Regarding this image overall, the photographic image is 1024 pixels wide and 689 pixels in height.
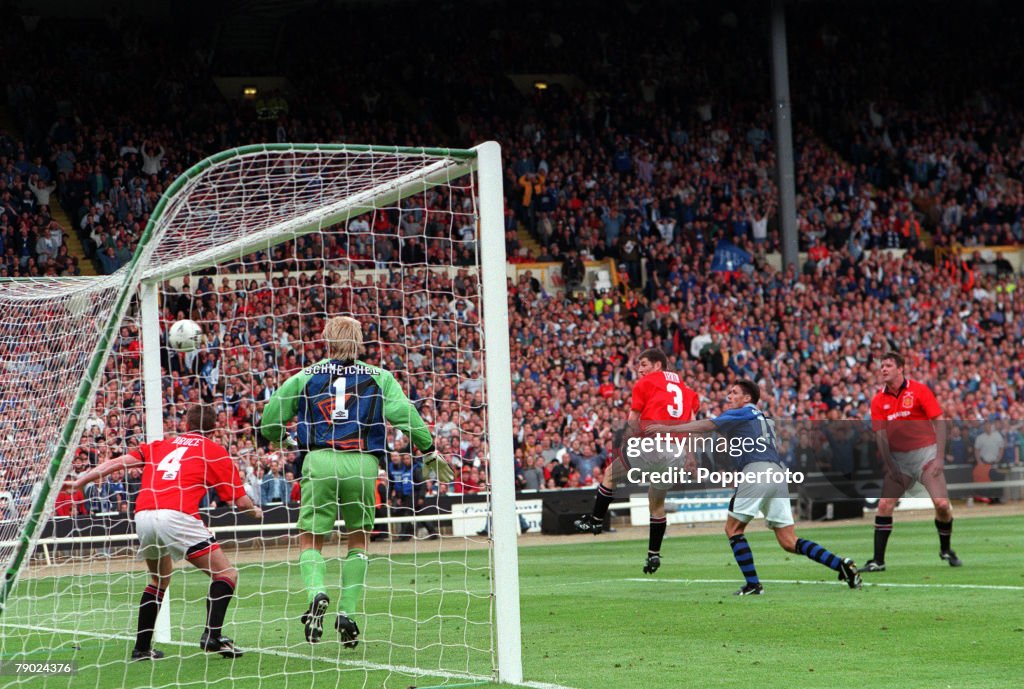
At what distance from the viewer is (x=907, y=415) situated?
1391 cm

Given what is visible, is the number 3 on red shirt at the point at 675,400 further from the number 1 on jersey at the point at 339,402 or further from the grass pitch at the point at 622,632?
the number 1 on jersey at the point at 339,402

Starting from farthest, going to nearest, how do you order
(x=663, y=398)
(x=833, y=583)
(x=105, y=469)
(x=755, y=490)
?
(x=663, y=398) < (x=833, y=583) < (x=755, y=490) < (x=105, y=469)

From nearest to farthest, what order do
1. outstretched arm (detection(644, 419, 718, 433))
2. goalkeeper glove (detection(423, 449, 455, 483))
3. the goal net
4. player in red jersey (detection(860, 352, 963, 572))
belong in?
the goal net < goalkeeper glove (detection(423, 449, 455, 483)) < outstretched arm (detection(644, 419, 718, 433)) < player in red jersey (detection(860, 352, 963, 572))

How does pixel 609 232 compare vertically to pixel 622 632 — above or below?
above

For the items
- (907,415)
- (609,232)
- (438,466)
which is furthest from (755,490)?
(609,232)

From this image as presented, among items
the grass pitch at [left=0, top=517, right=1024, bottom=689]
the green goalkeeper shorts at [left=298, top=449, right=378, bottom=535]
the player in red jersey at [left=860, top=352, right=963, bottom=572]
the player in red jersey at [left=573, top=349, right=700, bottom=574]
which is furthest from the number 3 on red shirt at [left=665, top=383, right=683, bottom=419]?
the green goalkeeper shorts at [left=298, top=449, right=378, bottom=535]

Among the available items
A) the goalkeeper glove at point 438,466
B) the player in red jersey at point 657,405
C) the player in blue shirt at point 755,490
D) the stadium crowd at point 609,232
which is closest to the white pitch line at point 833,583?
the player in blue shirt at point 755,490

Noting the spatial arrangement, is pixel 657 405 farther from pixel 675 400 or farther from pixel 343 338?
pixel 343 338

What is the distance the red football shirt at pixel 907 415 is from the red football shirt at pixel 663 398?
2.19 m

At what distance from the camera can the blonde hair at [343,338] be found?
8727mm

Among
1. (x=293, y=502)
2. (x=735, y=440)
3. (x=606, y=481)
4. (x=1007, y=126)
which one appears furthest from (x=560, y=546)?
(x=1007, y=126)

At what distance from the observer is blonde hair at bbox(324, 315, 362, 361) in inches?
344

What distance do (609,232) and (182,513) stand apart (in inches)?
920

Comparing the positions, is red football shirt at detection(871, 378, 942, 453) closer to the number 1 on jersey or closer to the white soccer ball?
the white soccer ball
